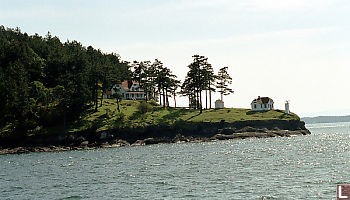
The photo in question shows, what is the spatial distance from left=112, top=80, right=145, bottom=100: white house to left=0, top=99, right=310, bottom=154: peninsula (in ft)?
97.4

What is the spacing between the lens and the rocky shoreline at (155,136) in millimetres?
113000

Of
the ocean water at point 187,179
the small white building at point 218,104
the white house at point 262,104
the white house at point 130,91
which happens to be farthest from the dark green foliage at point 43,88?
the white house at point 262,104

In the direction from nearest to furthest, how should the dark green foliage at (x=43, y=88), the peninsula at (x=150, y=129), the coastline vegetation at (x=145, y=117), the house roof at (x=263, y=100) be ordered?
the peninsula at (x=150, y=129) → the dark green foliage at (x=43, y=88) → the coastline vegetation at (x=145, y=117) → the house roof at (x=263, y=100)

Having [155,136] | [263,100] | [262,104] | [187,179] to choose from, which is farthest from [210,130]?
[187,179]

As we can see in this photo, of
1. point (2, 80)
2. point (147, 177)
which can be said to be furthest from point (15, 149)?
point (147, 177)

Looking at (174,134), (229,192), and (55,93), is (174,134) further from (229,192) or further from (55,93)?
(229,192)

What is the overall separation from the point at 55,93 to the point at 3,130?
71.3 ft

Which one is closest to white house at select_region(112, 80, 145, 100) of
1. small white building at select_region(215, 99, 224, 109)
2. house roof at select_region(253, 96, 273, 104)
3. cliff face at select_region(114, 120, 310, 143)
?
small white building at select_region(215, 99, 224, 109)

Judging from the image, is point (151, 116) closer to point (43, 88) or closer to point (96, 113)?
point (96, 113)

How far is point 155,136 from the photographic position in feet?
403

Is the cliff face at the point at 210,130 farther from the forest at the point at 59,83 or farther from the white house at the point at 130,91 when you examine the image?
the white house at the point at 130,91

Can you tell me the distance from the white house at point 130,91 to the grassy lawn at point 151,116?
2076cm

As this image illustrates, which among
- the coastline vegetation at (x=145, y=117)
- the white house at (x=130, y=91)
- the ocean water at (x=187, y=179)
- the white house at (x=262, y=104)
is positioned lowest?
the ocean water at (x=187, y=179)

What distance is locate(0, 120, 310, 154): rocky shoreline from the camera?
113m
